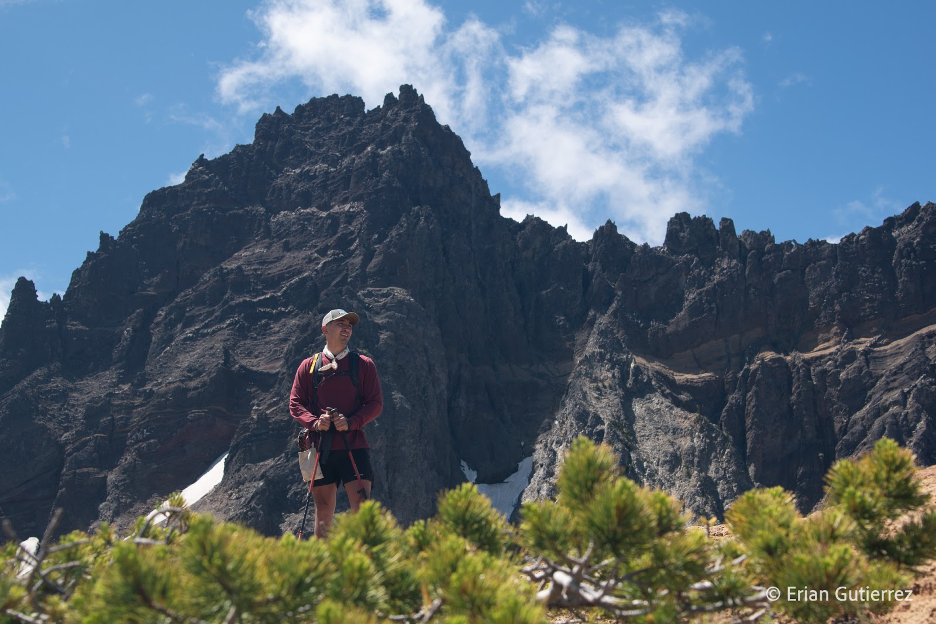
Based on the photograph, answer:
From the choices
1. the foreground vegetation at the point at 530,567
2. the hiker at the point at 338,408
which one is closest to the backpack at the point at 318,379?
the hiker at the point at 338,408

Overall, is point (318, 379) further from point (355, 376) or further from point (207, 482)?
point (207, 482)

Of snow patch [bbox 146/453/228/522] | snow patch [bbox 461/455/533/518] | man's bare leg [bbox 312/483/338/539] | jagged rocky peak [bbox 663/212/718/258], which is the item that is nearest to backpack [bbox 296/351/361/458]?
man's bare leg [bbox 312/483/338/539]

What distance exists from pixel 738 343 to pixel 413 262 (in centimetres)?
3942

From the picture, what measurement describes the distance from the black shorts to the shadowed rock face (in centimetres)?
6348

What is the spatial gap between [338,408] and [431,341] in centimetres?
8080

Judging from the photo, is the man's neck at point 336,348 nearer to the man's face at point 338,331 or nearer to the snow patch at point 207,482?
the man's face at point 338,331

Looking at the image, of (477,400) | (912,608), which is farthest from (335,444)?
(477,400)

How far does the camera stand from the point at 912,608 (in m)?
6.64

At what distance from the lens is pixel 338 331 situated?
32.2ft

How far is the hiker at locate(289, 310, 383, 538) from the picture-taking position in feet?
30.8

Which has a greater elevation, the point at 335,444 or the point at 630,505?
the point at 335,444

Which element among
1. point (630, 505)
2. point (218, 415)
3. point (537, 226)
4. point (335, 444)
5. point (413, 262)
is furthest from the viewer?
point (537, 226)

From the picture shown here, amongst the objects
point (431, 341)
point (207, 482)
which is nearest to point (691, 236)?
point (431, 341)

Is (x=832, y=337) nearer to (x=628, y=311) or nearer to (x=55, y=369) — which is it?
(x=628, y=311)
